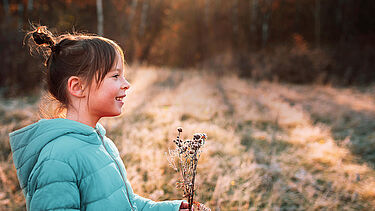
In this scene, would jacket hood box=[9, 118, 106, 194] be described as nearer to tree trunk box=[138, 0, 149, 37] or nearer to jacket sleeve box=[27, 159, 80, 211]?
jacket sleeve box=[27, 159, 80, 211]

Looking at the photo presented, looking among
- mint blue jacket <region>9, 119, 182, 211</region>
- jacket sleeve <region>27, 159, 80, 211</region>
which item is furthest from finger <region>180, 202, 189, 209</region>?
jacket sleeve <region>27, 159, 80, 211</region>

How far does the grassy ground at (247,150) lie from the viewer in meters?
2.75

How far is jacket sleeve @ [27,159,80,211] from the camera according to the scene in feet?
3.39

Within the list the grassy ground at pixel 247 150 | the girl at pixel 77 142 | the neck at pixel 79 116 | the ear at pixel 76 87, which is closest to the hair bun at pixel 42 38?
the girl at pixel 77 142

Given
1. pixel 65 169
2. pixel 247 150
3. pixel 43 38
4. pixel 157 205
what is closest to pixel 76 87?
pixel 43 38

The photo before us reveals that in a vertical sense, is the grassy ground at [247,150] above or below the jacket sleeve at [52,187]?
below

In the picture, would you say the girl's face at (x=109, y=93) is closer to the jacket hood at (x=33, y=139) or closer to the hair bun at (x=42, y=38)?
the jacket hood at (x=33, y=139)

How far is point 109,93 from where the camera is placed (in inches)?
52.7

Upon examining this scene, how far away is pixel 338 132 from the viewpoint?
5.26 m

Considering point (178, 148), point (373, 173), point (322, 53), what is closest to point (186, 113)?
point (373, 173)

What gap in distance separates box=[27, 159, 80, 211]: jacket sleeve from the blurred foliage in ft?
34.0

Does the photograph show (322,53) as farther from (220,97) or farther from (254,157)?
→ (254,157)

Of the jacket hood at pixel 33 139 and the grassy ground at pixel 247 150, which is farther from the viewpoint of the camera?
the grassy ground at pixel 247 150

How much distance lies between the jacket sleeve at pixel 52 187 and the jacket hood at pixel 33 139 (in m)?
0.10
